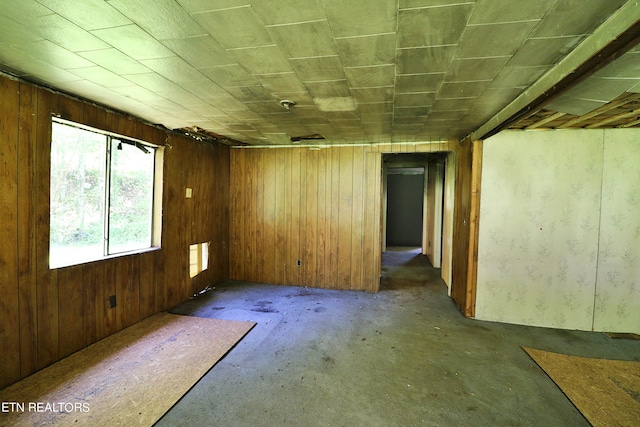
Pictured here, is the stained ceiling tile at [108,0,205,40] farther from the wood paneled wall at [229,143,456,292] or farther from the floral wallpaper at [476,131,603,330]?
the floral wallpaper at [476,131,603,330]

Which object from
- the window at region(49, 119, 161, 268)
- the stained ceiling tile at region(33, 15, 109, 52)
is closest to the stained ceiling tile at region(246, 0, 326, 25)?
the stained ceiling tile at region(33, 15, 109, 52)

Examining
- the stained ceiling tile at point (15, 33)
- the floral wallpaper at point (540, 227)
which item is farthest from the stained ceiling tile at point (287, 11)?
the floral wallpaper at point (540, 227)

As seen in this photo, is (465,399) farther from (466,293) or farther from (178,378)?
(178,378)

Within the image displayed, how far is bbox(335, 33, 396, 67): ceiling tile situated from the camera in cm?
159

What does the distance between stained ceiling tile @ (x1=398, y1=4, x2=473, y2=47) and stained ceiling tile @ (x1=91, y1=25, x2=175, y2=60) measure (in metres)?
1.46

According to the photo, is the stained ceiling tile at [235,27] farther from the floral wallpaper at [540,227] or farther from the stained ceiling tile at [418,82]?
the floral wallpaper at [540,227]

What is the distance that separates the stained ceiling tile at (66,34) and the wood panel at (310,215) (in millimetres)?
3305

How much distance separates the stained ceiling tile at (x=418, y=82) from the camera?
6.72 feet

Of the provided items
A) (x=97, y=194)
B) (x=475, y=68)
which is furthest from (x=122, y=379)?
(x=475, y=68)

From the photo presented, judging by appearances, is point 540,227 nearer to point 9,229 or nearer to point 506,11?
point 506,11

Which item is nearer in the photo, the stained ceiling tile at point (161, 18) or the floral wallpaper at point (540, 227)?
the stained ceiling tile at point (161, 18)

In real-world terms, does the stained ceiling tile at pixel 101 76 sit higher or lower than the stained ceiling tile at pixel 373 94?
lower

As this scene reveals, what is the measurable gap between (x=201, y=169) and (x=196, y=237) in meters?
1.09

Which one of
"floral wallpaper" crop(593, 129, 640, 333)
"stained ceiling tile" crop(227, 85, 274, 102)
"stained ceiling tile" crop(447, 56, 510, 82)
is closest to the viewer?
"stained ceiling tile" crop(447, 56, 510, 82)
